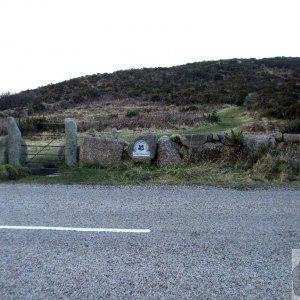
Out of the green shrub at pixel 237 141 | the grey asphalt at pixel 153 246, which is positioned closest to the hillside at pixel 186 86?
the green shrub at pixel 237 141

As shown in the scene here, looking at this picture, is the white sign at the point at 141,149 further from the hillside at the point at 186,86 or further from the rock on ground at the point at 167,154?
the hillside at the point at 186,86

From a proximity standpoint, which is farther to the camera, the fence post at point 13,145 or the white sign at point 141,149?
the fence post at point 13,145

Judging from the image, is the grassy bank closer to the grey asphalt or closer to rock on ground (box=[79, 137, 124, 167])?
rock on ground (box=[79, 137, 124, 167])

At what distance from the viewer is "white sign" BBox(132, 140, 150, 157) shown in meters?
10.1

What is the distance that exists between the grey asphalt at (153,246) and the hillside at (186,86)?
22394mm

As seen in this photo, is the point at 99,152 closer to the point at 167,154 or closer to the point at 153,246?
the point at 167,154

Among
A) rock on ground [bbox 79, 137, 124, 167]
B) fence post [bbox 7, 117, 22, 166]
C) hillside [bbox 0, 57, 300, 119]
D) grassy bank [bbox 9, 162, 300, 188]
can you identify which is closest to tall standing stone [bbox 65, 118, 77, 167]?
rock on ground [bbox 79, 137, 124, 167]

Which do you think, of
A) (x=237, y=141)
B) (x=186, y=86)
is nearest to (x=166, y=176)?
(x=237, y=141)

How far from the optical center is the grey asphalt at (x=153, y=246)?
3.96 m

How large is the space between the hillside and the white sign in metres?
19.4

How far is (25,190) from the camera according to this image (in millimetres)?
8289

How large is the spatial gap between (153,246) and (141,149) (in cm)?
526

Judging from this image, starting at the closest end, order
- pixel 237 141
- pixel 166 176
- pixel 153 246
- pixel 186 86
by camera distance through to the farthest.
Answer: pixel 153 246 → pixel 166 176 → pixel 237 141 → pixel 186 86

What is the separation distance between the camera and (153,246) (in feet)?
16.5
